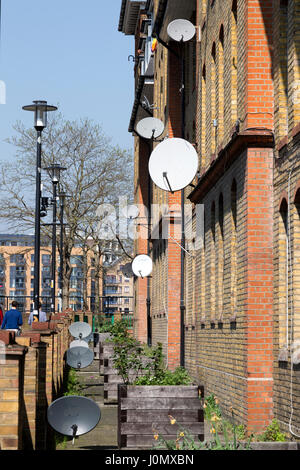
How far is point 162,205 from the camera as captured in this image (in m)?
33.4

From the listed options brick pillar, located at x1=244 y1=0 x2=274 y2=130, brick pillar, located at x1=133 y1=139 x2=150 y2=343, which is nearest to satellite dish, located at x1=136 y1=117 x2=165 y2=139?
brick pillar, located at x1=244 y1=0 x2=274 y2=130

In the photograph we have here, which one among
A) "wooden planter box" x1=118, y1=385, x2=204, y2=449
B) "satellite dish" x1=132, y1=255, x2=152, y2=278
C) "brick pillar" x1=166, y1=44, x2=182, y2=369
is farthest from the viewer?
"satellite dish" x1=132, y1=255, x2=152, y2=278

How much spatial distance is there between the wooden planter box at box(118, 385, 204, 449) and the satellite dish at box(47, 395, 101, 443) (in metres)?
0.40

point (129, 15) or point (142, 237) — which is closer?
point (142, 237)

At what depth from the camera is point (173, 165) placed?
60.0 feet

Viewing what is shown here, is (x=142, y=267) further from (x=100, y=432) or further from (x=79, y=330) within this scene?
(x=100, y=432)

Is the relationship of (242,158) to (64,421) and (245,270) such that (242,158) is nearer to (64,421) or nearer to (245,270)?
(245,270)

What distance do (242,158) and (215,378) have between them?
4.94 m

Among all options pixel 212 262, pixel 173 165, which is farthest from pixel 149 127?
pixel 173 165

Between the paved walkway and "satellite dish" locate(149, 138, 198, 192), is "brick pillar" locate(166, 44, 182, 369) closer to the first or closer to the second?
the paved walkway

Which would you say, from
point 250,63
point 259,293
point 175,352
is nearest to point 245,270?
point 259,293

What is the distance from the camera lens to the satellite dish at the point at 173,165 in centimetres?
1812

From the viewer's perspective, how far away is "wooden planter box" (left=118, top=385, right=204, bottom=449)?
39.2 feet

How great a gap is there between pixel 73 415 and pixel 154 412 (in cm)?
104
